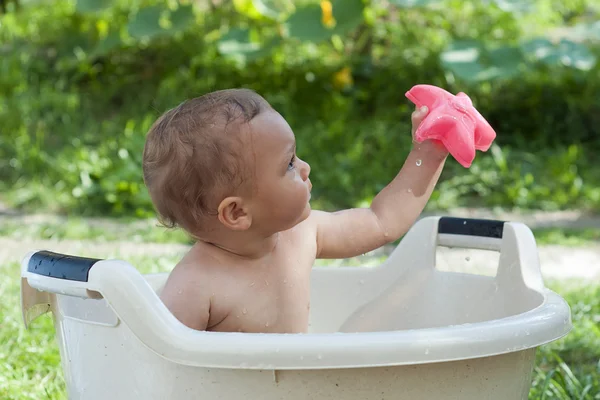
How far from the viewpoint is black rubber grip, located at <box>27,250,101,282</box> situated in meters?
1.15

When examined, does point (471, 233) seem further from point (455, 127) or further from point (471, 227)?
point (455, 127)

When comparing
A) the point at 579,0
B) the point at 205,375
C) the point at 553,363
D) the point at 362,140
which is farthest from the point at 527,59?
the point at 205,375

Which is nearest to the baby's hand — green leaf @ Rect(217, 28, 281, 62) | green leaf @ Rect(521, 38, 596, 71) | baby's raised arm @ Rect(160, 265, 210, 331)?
baby's raised arm @ Rect(160, 265, 210, 331)

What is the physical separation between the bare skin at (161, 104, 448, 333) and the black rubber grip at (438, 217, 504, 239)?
0.83ft

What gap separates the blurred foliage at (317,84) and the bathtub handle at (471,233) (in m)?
2.05

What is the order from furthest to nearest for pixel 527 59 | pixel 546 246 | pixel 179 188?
pixel 527 59, pixel 546 246, pixel 179 188

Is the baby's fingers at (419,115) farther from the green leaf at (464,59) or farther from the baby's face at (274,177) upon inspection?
the green leaf at (464,59)

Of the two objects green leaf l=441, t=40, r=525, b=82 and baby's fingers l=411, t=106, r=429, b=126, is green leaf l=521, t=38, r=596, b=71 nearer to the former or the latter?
green leaf l=441, t=40, r=525, b=82

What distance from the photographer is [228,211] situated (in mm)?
1376

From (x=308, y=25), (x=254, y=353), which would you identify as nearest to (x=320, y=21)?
(x=308, y=25)

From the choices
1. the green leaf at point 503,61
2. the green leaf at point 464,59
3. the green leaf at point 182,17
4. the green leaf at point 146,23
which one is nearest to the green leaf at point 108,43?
the green leaf at point 146,23

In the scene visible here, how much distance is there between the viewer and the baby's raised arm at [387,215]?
5.33 feet

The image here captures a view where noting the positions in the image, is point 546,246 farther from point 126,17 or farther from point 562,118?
point 126,17

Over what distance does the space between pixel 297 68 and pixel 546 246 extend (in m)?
2.09
